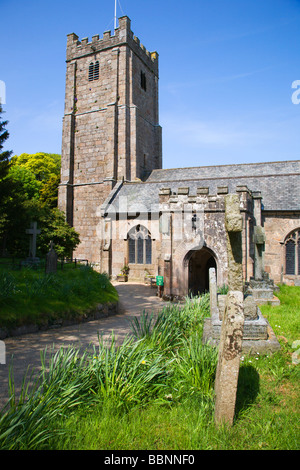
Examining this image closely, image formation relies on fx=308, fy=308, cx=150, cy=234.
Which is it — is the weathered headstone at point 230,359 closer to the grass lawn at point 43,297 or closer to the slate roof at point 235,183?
the grass lawn at point 43,297

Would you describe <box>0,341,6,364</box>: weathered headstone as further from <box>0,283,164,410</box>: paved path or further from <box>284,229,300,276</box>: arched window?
<box>284,229,300,276</box>: arched window

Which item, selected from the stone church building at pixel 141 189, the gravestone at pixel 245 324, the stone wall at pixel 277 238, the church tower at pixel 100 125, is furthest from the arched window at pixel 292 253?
the church tower at pixel 100 125

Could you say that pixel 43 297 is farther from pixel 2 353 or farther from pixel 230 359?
pixel 230 359

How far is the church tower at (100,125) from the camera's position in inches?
1029

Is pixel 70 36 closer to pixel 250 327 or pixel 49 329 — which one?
pixel 49 329

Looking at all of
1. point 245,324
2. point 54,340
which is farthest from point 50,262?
point 245,324

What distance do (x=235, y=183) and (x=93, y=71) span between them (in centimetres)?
1752

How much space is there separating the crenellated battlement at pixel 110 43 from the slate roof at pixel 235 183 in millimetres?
11808

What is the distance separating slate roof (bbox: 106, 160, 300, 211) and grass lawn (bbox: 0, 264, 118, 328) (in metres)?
10.9

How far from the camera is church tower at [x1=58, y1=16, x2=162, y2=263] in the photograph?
85.7 feet

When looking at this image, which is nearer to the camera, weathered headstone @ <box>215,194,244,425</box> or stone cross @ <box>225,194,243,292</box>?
weathered headstone @ <box>215,194,244,425</box>

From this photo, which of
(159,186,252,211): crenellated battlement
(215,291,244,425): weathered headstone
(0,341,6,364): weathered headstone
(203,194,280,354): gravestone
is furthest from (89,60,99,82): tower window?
(215,291,244,425): weathered headstone

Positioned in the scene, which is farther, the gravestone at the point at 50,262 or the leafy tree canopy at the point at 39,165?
the leafy tree canopy at the point at 39,165
